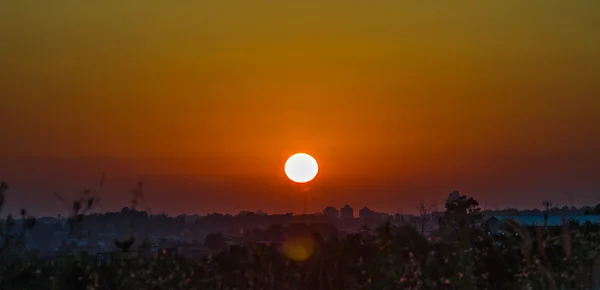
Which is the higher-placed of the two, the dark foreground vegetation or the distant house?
the distant house

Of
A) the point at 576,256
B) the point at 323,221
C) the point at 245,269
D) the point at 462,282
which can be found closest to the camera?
the point at 462,282

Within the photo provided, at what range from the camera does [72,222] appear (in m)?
9.92

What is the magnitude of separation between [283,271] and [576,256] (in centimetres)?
371

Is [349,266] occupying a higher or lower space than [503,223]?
lower

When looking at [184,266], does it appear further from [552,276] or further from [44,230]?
[552,276]

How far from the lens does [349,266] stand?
1098 cm

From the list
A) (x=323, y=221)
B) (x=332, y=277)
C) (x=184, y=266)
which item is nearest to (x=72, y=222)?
(x=184, y=266)

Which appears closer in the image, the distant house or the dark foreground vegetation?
the dark foreground vegetation

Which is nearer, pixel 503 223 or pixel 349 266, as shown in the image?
pixel 349 266

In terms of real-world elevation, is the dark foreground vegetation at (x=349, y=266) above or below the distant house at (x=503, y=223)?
below

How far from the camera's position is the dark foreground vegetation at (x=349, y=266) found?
9477 mm

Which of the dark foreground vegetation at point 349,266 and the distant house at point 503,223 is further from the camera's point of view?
the distant house at point 503,223

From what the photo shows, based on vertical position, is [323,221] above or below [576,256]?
above

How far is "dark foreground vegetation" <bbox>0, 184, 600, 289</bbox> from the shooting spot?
948cm
